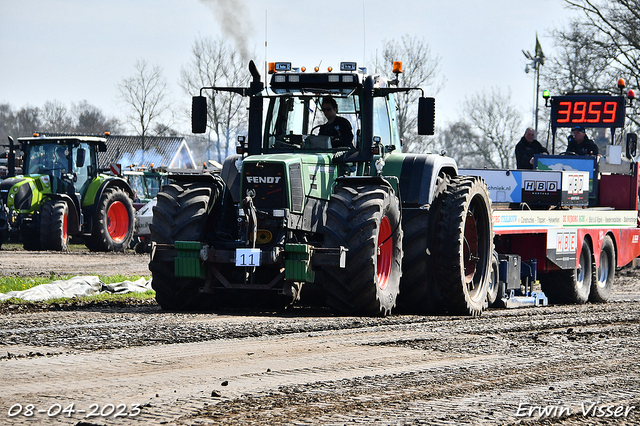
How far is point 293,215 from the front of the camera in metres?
9.67

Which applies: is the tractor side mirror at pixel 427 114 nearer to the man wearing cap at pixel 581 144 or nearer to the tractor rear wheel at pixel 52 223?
the man wearing cap at pixel 581 144

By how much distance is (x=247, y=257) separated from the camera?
9258 mm

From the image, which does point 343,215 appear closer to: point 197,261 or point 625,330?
point 197,261

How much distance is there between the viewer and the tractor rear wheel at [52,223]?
2136cm

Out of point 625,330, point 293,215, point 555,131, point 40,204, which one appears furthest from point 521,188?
point 40,204

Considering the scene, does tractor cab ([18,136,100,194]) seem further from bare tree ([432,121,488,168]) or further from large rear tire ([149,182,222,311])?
bare tree ([432,121,488,168])

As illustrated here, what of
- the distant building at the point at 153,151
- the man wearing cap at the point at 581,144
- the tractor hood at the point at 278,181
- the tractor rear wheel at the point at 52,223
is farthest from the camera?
the distant building at the point at 153,151

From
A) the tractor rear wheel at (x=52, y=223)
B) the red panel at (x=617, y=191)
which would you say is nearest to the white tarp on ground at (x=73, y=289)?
the red panel at (x=617, y=191)

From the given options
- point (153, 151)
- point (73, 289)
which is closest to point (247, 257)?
point (73, 289)

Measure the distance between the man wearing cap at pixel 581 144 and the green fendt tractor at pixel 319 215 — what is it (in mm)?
5758

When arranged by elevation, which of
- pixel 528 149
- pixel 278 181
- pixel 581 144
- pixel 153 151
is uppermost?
pixel 153 151

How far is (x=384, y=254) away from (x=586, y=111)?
913 cm

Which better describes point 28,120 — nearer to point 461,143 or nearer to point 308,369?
→ point 461,143

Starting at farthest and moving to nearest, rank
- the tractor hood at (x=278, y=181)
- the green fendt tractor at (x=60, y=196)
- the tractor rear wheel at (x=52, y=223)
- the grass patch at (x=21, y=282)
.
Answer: the green fendt tractor at (x=60, y=196)
the tractor rear wheel at (x=52, y=223)
the grass patch at (x=21, y=282)
the tractor hood at (x=278, y=181)
